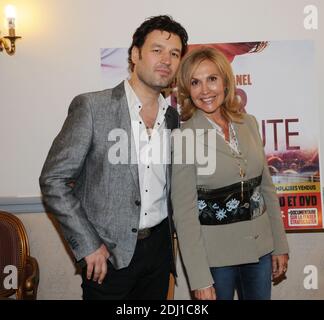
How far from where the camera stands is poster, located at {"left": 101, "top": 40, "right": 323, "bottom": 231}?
9.79 ft

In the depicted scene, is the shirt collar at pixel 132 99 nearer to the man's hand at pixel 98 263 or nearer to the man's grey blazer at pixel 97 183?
the man's grey blazer at pixel 97 183

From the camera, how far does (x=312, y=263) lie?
3.14 m

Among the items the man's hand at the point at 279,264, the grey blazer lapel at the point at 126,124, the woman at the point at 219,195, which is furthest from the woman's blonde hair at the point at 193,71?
the man's hand at the point at 279,264

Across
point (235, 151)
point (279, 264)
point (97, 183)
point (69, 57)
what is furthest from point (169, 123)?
point (69, 57)

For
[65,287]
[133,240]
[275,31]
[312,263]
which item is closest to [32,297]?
[65,287]

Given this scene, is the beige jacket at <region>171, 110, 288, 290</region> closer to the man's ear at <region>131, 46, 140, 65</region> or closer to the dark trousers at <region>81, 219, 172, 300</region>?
the dark trousers at <region>81, 219, 172, 300</region>

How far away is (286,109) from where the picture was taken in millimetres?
3006

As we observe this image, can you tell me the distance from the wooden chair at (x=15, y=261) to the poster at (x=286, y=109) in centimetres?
119

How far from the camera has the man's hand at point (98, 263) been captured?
2.08 meters
